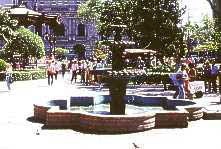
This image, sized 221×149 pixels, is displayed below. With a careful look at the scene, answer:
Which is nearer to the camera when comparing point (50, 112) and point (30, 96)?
point (50, 112)

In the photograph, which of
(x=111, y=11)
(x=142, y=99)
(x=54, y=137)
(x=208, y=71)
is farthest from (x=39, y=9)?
(x=54, y=137)

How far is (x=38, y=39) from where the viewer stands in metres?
36.8

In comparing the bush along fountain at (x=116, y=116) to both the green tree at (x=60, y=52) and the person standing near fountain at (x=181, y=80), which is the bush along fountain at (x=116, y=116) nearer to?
the person standing near fountain at (x=181, y=80)

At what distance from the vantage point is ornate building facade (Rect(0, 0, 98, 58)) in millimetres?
77312

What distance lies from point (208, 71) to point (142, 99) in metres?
8.35

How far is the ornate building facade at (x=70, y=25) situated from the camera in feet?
254

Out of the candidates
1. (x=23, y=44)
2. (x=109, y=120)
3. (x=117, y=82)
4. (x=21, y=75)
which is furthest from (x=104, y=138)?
(x=23, y=44)

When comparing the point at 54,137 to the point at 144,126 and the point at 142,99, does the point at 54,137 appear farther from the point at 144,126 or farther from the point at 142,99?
the point at 142,99

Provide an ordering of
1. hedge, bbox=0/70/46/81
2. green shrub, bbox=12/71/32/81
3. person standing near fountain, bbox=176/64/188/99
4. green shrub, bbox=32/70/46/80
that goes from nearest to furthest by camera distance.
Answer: person standing near fountain, bbox=176/64/188/99 → green shrub, bbox=12/71/32/81 → hedge, bbox=0/70/46/81 → green shrub, bbox=32/70/46/80

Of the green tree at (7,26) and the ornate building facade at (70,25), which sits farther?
the ornate building facade at (70,25)

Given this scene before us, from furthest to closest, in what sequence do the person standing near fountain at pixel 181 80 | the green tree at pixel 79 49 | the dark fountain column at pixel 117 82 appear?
the green tree at pixel 79 49
the person standing near fountain at pixel 181 80
the dark fountain column at pixel 117 82

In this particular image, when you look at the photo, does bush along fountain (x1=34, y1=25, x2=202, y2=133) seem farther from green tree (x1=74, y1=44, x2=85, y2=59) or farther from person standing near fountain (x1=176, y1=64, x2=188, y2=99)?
green tree (x1=74, y1=44, x2=85, y2=59)

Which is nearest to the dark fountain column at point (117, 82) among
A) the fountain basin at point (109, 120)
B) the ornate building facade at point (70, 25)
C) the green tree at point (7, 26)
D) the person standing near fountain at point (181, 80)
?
the fountain basin at point (109, 120)

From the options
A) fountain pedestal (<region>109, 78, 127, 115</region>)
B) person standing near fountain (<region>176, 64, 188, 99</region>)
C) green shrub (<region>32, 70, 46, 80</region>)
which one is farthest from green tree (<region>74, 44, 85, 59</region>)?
fountain pedestal (<region>109, 78, 127, 115</region>)
